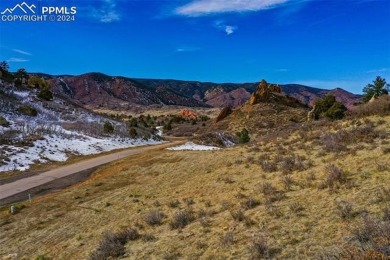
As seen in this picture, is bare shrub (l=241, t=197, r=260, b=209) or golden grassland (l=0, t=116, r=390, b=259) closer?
golden grassland (l=0, t=116, r=390, b=259)

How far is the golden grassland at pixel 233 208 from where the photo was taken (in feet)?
29.0

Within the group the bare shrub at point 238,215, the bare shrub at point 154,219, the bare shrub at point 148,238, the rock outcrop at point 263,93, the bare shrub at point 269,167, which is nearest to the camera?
the bare shrub at point 238,215

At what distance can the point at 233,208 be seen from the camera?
12.0 m

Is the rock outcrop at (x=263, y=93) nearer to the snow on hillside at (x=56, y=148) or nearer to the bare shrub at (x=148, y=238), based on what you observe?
the snow on hillside at (x=56, y=148)

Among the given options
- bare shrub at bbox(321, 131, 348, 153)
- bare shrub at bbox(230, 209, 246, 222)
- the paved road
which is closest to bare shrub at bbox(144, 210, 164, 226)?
bare shrub at bbox(230, 209, 246, 222)

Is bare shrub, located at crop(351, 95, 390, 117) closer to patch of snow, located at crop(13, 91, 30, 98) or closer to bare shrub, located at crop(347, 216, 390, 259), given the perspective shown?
bare shrub, located at crop(347, 216, 390, 259)

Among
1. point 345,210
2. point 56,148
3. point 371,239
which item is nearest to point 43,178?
point 56,148

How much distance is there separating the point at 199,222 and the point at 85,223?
5.86 m

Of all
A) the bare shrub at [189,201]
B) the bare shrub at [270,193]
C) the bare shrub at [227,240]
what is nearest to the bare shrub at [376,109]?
the bare shrub at [270,193]

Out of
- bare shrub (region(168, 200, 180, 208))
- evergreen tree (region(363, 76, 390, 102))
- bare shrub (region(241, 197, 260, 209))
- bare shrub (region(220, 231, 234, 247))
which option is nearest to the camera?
bare shrub (region(220, 231, 234, 247))

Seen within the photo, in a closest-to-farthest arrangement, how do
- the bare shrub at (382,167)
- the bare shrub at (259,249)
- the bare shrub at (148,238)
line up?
the bare shrub at (259,249) → the bare shrub at (148,238) → the bare shrub at (382,167)

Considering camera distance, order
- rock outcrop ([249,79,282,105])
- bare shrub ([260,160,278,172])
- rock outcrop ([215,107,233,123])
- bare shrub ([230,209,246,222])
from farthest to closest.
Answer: rock outcrop ([249,79,282,105]) < rock outcrop ([215,107,233,123]) < bare shrub ([260,160,278,172]) < bare shrub ([230,209,246,222])

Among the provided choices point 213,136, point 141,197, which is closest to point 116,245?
point 141,197

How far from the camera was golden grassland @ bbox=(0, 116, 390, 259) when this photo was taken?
8836mm
